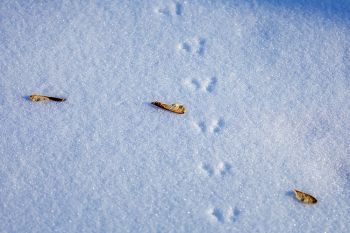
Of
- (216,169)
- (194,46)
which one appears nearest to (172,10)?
(194,46)

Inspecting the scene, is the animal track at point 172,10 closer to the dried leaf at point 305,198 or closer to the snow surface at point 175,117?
the snow surface at point 175,117

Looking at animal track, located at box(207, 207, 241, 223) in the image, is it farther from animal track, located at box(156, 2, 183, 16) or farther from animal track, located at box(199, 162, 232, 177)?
animal track, located at box(156, 2, 183, 16)

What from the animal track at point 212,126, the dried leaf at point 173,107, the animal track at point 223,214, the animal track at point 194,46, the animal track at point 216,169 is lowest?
the animal track at point 223,214

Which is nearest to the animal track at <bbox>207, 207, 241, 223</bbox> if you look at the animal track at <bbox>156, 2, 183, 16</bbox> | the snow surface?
the snow surface

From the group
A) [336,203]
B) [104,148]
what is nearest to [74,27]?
[104,148]

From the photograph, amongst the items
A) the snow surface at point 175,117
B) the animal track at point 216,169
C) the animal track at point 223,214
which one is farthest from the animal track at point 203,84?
the animal track at point 223,214
